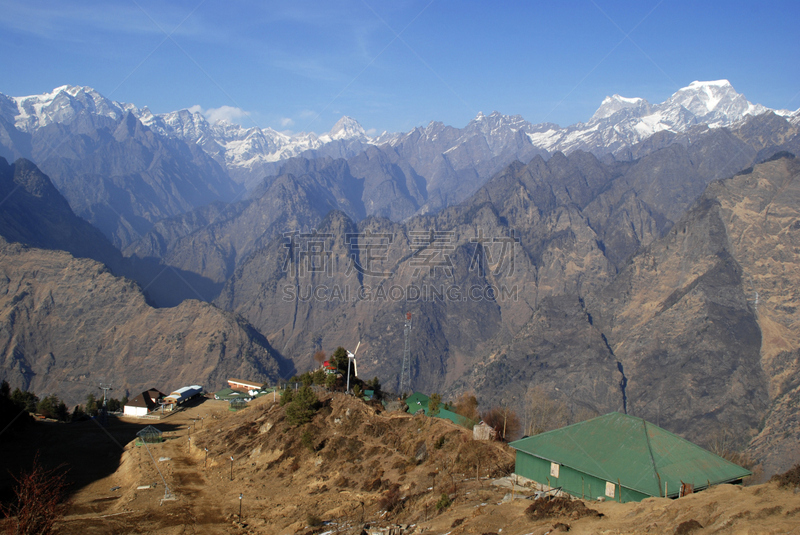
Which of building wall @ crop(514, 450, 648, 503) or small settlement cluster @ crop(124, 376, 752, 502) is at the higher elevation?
small settlement cluster @ crop(124, 376, 752, 502)

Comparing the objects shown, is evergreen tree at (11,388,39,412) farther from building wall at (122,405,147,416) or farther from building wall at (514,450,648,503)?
building wall at (514,450,648,503)

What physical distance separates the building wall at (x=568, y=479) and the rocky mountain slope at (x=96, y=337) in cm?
15435

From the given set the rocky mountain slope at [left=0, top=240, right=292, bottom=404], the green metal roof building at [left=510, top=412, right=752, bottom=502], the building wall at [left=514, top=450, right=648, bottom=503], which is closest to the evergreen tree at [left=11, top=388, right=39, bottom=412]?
the rocky mountain slope at [left=0, top=240, right=292, bottom=404]

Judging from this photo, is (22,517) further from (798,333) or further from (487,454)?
(798,333)

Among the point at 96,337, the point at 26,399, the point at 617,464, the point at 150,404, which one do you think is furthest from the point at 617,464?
the point at 96,337

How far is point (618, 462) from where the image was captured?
37469mm

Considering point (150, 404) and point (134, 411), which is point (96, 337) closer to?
point (150, 404)

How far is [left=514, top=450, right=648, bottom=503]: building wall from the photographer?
117 feet

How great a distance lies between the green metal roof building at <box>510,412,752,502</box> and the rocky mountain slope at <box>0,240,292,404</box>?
15544 centimetres

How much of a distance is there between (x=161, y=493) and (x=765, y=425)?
476ft

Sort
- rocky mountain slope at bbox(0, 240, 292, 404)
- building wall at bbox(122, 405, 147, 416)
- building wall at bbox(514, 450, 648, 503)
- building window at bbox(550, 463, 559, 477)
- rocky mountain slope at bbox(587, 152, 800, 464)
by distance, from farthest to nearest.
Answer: rocky mountain slope at bbox(0, 240, 292, 404)
rocky mountain slope at bbox(587, 152, 800, 464)
building wall at bbox(122, 405, 147, 416)
building window at bbox(550, 463, 559, 477)
building wall at bbox(514, 450, 648, 503)

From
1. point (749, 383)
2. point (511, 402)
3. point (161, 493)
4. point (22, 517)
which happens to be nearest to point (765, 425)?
point (749, 383)

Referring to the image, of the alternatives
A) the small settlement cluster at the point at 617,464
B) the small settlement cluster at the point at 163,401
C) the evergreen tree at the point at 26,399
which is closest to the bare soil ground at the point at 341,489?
the small settlement cluster at the point at 617,464

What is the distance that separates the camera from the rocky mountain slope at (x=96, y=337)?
573 feet
